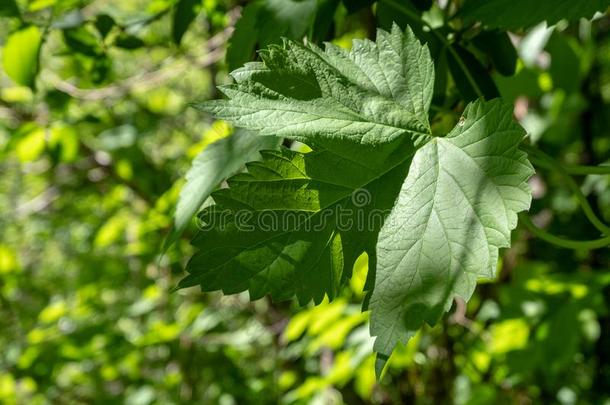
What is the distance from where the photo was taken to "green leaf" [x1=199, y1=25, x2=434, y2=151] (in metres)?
0.58

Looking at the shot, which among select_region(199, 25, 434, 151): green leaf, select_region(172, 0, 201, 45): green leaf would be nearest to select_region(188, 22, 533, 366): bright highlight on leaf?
select_region(199, 25, 434, 151): green leaf

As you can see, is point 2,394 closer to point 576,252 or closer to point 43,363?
point 43,363

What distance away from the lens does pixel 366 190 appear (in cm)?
60

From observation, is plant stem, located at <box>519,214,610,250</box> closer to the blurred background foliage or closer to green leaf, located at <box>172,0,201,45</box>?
the blurred background foliage

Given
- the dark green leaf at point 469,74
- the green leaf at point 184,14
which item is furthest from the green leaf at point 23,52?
the dark green leaf at point 469,74

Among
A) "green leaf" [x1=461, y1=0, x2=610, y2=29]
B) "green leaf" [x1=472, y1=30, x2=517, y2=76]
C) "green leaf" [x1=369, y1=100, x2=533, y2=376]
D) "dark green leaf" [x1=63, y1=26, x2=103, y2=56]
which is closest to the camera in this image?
"green leaf" [x1=369, y1=100, x2=533, y2=376]

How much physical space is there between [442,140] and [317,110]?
0.11 meters

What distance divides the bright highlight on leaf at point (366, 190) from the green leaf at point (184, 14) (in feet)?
1.34

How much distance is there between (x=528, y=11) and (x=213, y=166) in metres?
0.37

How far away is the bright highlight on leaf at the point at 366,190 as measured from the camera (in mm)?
560

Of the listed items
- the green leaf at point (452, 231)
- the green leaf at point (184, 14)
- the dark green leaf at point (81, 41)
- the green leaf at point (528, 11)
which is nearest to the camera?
the green leaf at point (452, 231)

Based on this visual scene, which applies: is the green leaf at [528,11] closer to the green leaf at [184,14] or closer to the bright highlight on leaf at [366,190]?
the bright highlight on leaf at [366,190]

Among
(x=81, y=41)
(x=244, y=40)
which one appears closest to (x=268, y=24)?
(x=244, y=40)

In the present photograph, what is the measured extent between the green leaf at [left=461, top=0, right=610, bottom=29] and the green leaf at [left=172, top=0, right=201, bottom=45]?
1.33 ft
